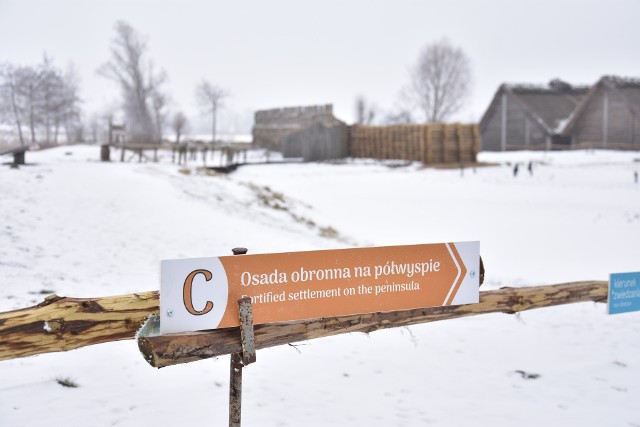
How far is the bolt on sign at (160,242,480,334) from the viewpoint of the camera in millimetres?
2701

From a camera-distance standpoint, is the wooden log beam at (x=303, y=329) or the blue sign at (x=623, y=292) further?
the blue sign at (x=623, y=292)

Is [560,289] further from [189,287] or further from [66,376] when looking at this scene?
[66,376]

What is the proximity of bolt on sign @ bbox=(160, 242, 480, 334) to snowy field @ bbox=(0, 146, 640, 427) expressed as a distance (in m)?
1.11

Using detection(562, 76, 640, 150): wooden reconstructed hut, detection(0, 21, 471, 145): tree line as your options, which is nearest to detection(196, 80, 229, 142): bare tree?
detection(0, 21, 471, 145): tree line

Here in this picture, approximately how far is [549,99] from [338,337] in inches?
1228

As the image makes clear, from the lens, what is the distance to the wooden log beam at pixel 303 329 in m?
2.69

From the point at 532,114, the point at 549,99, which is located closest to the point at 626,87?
the point at 532,114

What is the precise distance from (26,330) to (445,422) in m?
2.60

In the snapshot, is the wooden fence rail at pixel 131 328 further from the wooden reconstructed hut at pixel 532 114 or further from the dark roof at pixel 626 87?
the wooden reconstructed hut at pixel 532 114

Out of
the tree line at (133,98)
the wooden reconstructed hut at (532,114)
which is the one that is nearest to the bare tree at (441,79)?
the tree line at (133,98)

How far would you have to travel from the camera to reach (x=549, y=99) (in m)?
32.7

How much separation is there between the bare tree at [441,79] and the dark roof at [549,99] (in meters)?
13.5

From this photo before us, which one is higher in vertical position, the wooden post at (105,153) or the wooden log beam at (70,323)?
the wooden post at (105,153)

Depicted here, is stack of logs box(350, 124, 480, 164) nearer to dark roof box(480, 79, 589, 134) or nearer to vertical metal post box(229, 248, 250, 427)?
dark roof box(480, 79, 589, 134)
